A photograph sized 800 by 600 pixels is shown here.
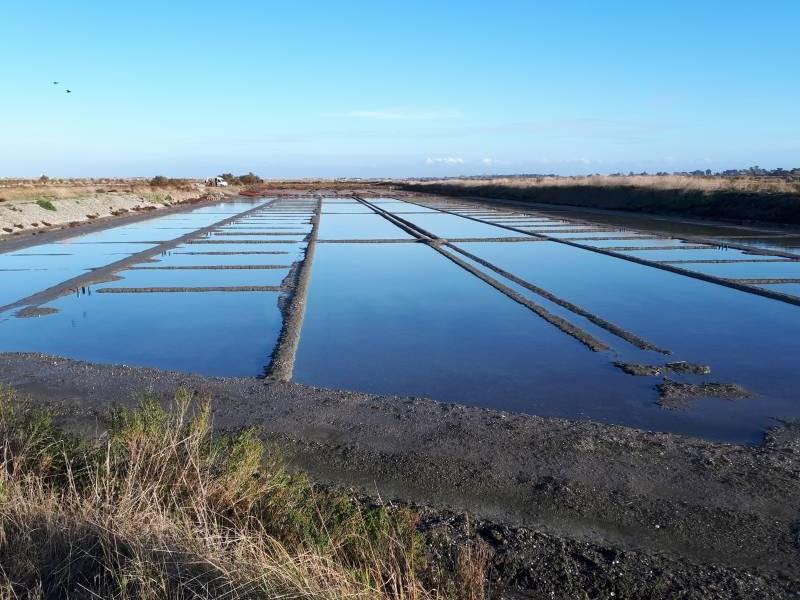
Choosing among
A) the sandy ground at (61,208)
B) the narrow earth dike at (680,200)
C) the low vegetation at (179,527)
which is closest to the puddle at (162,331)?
the low vegetation at (179,527)

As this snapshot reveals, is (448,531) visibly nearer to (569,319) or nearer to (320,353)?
(320,353)

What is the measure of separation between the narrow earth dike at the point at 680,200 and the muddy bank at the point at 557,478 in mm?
25818

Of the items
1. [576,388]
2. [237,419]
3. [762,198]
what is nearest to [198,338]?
[237,419]

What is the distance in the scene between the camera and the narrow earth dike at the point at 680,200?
1149 inches

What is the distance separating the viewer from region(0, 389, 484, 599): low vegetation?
3164mm

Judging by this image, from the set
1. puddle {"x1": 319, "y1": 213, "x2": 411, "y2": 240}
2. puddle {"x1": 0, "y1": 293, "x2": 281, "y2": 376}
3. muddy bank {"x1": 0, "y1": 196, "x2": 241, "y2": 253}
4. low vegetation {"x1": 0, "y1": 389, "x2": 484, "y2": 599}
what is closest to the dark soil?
low vegetation {"x1": 0, "y1": 389, "x2": 484, "y2": 599}

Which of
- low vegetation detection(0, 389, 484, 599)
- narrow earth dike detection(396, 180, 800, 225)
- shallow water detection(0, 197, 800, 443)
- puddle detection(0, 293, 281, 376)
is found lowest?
puddle detection(0, 293, 281, 376)

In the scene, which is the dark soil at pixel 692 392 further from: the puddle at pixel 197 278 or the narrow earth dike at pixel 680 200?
the narrow earth dike at pixel 680 200

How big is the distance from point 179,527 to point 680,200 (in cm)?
3638

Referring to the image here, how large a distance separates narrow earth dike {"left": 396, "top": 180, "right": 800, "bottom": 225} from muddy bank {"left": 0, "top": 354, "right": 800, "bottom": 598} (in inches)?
1016

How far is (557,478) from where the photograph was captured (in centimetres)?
530

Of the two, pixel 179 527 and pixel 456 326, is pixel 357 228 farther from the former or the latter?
pixel 179 527

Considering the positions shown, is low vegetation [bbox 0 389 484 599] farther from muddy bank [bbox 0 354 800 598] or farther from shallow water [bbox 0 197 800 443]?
shallow water [bbox 0 197 800 443]

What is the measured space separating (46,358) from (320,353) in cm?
328
